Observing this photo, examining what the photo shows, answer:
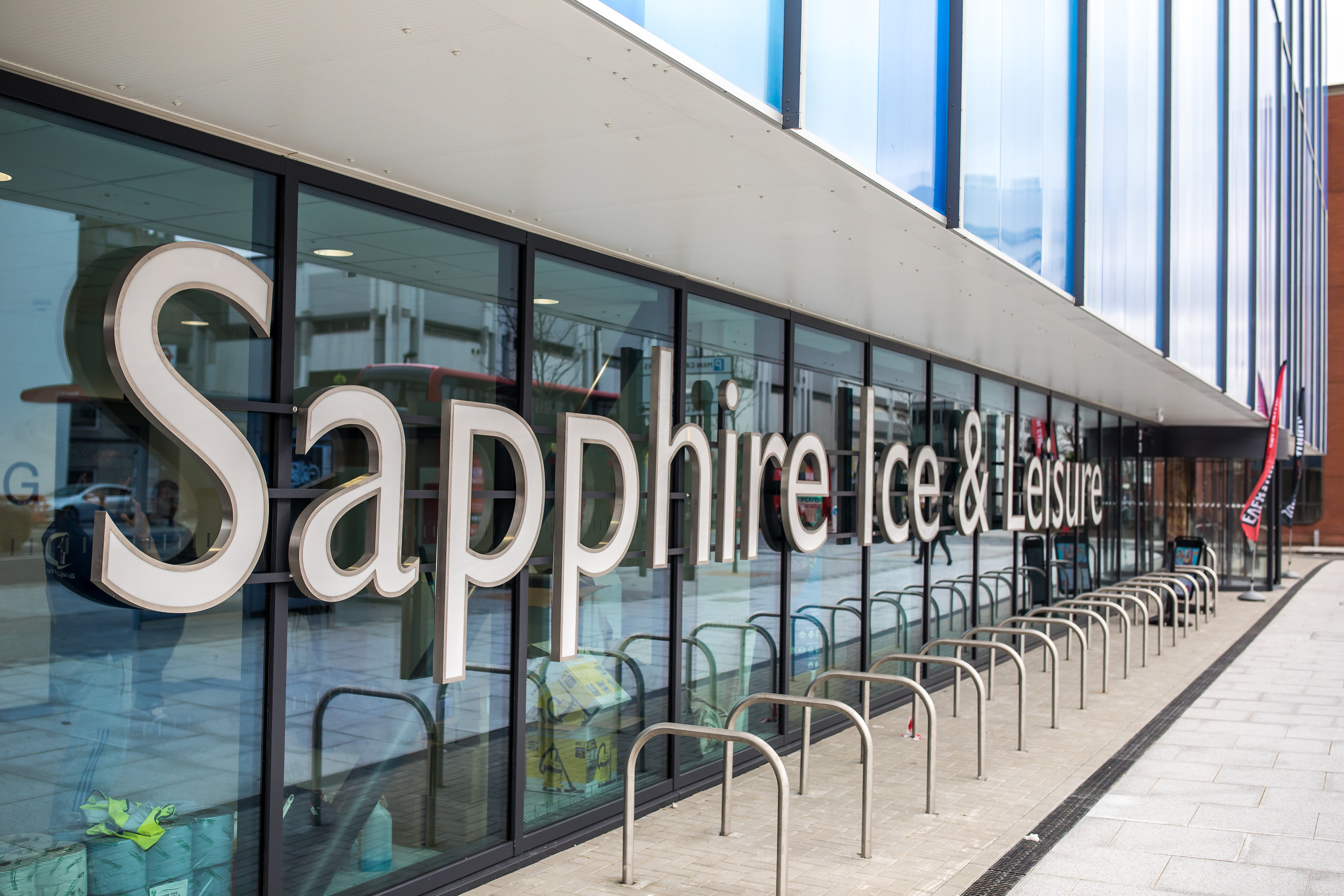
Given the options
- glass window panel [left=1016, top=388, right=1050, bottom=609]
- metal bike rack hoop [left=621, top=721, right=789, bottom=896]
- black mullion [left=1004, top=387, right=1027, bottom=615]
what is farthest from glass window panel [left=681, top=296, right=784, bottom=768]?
glass window panel [left=1016, top=388, right=1050, bottom=609]

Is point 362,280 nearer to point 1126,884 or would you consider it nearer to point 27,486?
point 27,486

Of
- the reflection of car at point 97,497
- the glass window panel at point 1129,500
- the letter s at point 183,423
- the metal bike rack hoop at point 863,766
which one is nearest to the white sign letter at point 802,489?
the metal bike rack hoop at point 863,766

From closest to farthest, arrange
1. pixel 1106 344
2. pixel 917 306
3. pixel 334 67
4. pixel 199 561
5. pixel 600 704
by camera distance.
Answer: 1. pixel 334 67
2. pixel 199 561
3. pixel 600 704
4. pixel 917 306
5. pixel 1106 344

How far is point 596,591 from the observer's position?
5.66 metres

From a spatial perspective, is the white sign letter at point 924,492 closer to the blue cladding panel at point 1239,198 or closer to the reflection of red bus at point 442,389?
the reflection of red bus at point 442,389

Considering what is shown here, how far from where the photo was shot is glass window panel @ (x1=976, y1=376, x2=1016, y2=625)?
1135cm

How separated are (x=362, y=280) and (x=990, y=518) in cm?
847

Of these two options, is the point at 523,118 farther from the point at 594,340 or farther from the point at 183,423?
the point at 594,340

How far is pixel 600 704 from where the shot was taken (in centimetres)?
574

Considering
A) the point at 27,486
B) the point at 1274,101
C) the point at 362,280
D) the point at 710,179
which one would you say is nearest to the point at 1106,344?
the point at 710,179

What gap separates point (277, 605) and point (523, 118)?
1.85 meters

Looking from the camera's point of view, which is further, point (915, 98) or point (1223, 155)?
point (1223, 155)

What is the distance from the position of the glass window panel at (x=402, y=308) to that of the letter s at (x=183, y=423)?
14.1 inches

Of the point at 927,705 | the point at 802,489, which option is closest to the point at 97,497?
the point at 927,705
